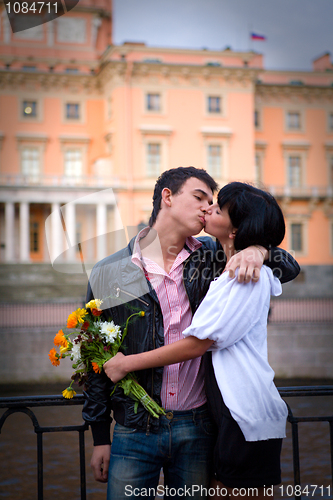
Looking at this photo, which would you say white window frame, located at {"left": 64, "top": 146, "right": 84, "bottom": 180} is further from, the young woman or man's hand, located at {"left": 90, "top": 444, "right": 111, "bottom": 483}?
the young woman

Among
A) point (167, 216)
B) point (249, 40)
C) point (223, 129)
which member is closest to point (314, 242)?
point (223, 129)

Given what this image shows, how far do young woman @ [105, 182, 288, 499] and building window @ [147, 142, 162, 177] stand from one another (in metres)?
24.3

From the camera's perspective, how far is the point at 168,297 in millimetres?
1716

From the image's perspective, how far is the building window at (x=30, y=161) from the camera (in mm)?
26484

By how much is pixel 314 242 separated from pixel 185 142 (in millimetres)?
9043

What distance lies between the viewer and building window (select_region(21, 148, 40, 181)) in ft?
86.9

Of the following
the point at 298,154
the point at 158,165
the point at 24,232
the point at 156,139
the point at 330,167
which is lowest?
the point at 24,232

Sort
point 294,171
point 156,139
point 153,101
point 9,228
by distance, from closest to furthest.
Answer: point 9,228 < point 153,101 < point 156,139 < point 294,171

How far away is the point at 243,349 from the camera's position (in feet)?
5.06

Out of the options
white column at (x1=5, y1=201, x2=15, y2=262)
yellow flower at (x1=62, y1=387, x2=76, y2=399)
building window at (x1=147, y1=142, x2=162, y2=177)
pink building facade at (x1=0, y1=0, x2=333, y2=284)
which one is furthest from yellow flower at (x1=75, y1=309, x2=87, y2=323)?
building window at (x1=147, y1=142, x2=162, y2=177)

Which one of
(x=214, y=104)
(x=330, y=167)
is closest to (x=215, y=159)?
(x=214, y=104)

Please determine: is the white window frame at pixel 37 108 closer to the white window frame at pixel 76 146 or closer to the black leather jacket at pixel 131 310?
the white window frame at pixel 76 146

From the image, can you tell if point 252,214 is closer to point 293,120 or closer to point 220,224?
point 220,224

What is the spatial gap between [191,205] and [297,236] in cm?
2672
